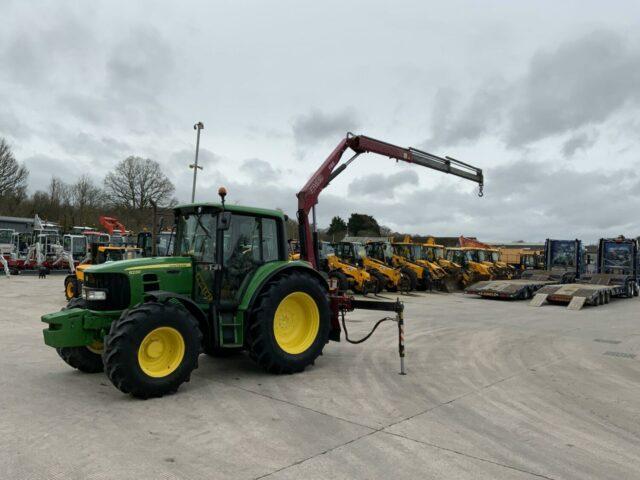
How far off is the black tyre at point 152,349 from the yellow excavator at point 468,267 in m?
21.9

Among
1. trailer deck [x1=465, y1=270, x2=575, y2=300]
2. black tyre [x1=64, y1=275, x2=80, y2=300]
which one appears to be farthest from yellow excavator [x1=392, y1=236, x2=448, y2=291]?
black tyre [x1=64, y1=275, x2=80, y2=300]

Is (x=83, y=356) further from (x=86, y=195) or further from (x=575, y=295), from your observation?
(x=86, y=195)

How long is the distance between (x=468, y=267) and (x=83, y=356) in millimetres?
23244

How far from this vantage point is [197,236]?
267 inches

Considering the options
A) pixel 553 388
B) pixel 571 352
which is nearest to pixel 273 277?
pixel 553 388

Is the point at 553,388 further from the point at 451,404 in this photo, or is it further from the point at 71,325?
the point at 71,325

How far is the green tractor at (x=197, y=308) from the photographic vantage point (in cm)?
557

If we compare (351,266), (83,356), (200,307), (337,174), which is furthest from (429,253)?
(83,356)

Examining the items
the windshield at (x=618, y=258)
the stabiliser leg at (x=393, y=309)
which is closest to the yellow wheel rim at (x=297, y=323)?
the stabiliser leg at (x=393, y=309)

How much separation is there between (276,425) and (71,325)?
9.09 feet

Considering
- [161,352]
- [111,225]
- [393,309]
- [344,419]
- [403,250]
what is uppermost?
[111,225]

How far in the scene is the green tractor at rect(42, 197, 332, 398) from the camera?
557cm

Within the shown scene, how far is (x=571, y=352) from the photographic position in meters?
9.14

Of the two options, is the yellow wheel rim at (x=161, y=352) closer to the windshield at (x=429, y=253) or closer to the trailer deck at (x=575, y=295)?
the trailer deck at (x=575, y=295)
